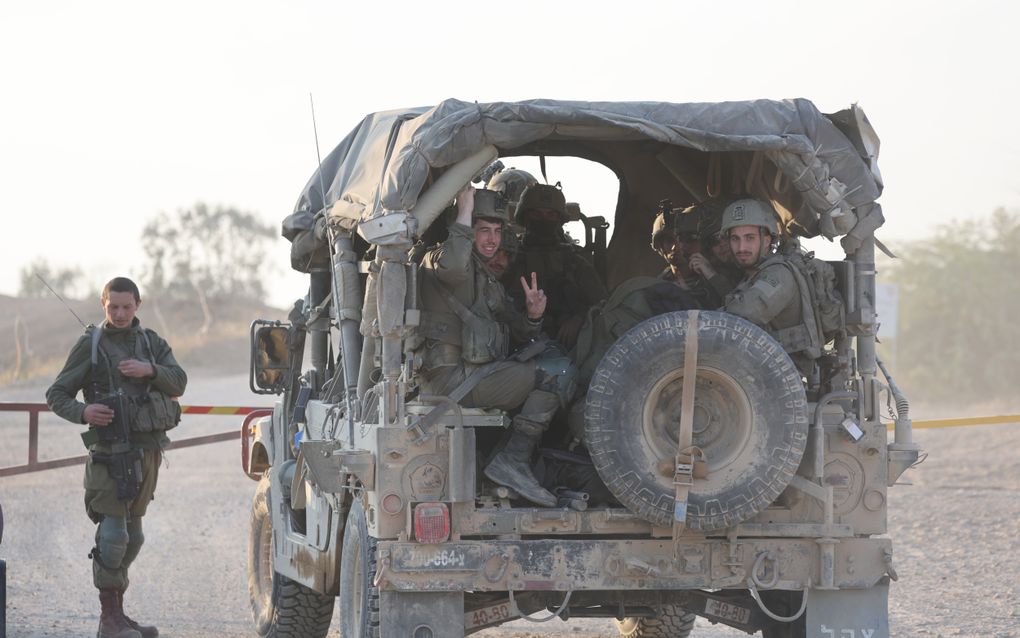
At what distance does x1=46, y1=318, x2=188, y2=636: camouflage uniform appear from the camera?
9656 millimetres

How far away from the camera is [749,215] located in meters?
7.48

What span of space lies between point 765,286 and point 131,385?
14.2 ft

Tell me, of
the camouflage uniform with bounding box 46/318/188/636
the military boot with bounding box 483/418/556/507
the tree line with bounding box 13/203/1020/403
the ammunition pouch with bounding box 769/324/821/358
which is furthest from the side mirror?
the tree line with bounding box 13/203/1020/403

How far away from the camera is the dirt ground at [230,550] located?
10250 mm

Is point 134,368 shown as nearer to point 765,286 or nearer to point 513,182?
point 513,182

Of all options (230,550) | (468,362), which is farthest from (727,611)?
Result: (230,550)

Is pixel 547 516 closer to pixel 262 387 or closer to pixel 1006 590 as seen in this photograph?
pixel 262 387

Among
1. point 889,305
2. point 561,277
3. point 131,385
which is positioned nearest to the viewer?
point 561,277

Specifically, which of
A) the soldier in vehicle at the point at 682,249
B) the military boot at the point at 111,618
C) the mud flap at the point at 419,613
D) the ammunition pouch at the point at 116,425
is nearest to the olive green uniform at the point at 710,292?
the soldier in vehicle at the point at 682,249

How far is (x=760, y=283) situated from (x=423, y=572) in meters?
1.88

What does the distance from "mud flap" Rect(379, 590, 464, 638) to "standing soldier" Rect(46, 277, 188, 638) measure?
10.6 ft

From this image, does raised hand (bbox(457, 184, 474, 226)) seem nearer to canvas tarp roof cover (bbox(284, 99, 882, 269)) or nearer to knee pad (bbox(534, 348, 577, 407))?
canvas tarp roof cover (bbox(284, 99, 882, 269))

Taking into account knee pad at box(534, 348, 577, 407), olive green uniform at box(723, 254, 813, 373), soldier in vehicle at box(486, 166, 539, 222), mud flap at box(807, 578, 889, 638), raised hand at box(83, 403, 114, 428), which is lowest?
mud flap at box(807, 578, 889, 638)

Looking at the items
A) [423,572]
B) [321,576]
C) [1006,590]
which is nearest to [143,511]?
[321,576]
